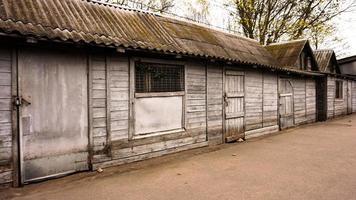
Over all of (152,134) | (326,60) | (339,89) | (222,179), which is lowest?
(222,179)

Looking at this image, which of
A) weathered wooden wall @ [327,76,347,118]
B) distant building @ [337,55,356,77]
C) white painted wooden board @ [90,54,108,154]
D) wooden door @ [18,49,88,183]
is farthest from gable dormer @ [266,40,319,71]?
wooden door @ [18,49,88,183]

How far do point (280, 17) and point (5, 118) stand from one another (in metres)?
24.7

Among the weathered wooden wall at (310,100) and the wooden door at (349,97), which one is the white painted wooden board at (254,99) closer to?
the weathered wooden wall at (310,100)

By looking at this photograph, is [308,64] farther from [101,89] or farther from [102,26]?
[101,89]

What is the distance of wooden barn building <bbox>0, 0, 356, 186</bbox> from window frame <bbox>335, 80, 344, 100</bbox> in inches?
501

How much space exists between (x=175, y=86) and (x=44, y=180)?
4075 millimetres

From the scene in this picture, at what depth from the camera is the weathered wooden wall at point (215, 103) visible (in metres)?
9.25

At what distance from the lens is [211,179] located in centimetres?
568

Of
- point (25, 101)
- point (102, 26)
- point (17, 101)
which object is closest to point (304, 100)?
point (102, 26)

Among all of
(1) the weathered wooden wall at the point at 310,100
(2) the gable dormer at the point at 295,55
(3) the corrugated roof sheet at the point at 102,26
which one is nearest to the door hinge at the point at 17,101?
(3) the corrugated roof sheet at the point at 102,26

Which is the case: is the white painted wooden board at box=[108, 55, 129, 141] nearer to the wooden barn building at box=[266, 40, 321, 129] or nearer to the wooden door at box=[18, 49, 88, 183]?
the wooden door at box=[18, 49, 88, 183]

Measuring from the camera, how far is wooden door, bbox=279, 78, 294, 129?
13547mm

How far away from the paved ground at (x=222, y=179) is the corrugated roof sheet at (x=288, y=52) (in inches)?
337

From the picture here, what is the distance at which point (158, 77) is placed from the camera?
A: 7551mm
